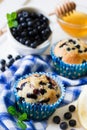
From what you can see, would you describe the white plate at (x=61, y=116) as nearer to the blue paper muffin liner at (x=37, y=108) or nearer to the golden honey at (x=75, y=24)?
the blue paper muffin liner at (x=37, y=108)

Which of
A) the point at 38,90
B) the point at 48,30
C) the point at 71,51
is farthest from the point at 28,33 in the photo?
the point at 38,90

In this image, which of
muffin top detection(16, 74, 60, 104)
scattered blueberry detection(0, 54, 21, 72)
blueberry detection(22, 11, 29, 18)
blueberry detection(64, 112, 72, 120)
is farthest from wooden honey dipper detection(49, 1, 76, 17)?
blueberry detection(64, 112, 72, 120)

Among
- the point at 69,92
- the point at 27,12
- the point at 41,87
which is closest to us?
the point at 41,87

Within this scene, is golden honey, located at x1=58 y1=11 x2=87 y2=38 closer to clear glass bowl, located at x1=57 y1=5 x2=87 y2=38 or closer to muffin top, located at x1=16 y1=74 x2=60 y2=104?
clear glass bowl, located at x1=57 y1=5 x2=87 y2=38

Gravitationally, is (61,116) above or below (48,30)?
below

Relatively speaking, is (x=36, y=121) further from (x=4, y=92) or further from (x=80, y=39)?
(x=80, y=39)

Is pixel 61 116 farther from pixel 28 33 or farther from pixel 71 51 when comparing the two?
pixel 28 33

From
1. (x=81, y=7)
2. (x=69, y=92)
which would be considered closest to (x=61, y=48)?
(x=69, y=92)
